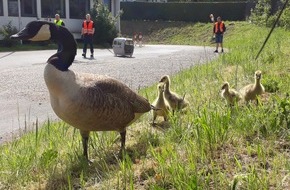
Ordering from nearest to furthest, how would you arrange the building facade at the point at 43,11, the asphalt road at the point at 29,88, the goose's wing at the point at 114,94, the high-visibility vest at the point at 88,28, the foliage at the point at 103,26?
1. the goose's wing at the point at 114,94
2. the asphalt road at the point at 29,88
3. the high-visibility vest at the point at 88,28
4. the building facade at the point at 43,11
5. the foliage at the point at 103,26

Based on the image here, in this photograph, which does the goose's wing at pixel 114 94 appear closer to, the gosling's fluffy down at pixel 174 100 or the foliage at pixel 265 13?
the gosling's fluffy down at pixel 174 100

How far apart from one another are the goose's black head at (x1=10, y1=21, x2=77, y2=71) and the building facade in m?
27.2

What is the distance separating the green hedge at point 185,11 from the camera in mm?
53281

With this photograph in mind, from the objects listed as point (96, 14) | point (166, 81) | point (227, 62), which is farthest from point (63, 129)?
point (96, 14)

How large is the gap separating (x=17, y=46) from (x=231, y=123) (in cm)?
2510

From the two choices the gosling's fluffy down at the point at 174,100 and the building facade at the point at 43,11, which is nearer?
the gosling's fluffy down at the point at 174,100

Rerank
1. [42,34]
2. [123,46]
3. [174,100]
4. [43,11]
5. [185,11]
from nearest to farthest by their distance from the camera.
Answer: [42,34] < [174,100] < [123,46] < [43,11] < [185,11]

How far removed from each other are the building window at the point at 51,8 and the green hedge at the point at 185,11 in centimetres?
2331

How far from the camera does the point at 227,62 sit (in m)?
10.9

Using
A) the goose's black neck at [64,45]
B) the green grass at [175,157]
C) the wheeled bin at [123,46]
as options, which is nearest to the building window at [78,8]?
the wheeled bin at [123,46]

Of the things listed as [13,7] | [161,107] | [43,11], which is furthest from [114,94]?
[43,11]

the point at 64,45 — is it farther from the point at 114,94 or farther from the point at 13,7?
the point at 13,7

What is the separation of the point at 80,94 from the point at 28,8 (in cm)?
3127

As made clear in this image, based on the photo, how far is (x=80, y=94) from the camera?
3.92m
